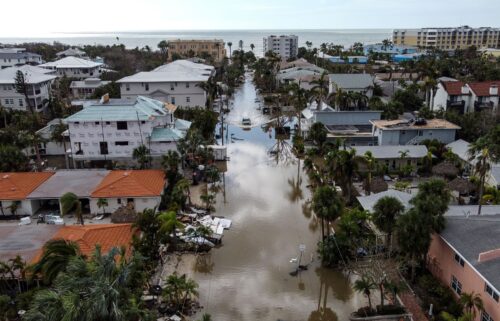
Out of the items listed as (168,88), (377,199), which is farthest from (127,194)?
(168,88)

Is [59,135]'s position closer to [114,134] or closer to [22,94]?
[114,134]

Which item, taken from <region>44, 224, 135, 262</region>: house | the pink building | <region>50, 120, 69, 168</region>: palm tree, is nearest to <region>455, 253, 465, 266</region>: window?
the pink building

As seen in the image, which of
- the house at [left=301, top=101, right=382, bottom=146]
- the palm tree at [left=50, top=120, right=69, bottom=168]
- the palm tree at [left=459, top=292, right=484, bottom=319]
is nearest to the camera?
the palm tree at [left=459, top=292, right=484, bottom=319]

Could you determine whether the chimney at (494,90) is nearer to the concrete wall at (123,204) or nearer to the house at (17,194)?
the concrete wall at (123,204)

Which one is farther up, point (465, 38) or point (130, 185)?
point (465, 38)

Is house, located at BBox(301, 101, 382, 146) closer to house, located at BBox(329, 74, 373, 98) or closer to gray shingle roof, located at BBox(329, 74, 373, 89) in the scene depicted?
house, located at BBox(329, 74, 373, 98)

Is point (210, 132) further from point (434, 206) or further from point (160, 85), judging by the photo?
point (434, 206)

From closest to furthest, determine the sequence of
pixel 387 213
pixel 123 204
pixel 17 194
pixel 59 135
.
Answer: pixel 387 213 < pixel 123 204 < pixel 17 194 < pixel 59 135

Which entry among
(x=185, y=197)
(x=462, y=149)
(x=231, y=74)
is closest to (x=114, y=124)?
(x=185, y=197)
